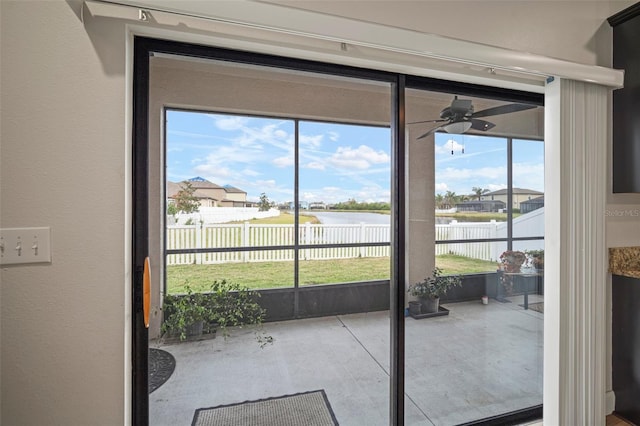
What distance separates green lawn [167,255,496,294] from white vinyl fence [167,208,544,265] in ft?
0.13

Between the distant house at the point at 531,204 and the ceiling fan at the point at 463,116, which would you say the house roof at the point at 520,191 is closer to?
the distant house at the point at 531,204

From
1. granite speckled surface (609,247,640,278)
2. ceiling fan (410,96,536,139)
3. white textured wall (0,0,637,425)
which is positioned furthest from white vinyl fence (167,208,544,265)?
ceiling fan (410,96,536,139)

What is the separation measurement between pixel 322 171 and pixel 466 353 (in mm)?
1707

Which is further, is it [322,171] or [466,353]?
[322,171]

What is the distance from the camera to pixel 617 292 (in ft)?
6.12

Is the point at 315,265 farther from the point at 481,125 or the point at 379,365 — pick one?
the point at 481,125

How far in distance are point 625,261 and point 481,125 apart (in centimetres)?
115

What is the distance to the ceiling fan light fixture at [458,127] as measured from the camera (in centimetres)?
180

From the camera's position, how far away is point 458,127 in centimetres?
182

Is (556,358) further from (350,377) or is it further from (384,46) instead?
(384,46)

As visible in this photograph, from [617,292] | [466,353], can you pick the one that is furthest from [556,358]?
[617,292]

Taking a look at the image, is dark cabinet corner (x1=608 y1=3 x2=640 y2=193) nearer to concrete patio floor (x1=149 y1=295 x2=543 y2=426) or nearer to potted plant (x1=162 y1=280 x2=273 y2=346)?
concrete patio floor (x1=149 y1=295 x2=543 y2=426)

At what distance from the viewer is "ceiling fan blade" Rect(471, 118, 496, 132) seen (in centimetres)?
184

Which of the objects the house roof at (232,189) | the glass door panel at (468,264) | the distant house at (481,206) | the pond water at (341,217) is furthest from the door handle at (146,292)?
the distant house at (481,206)
